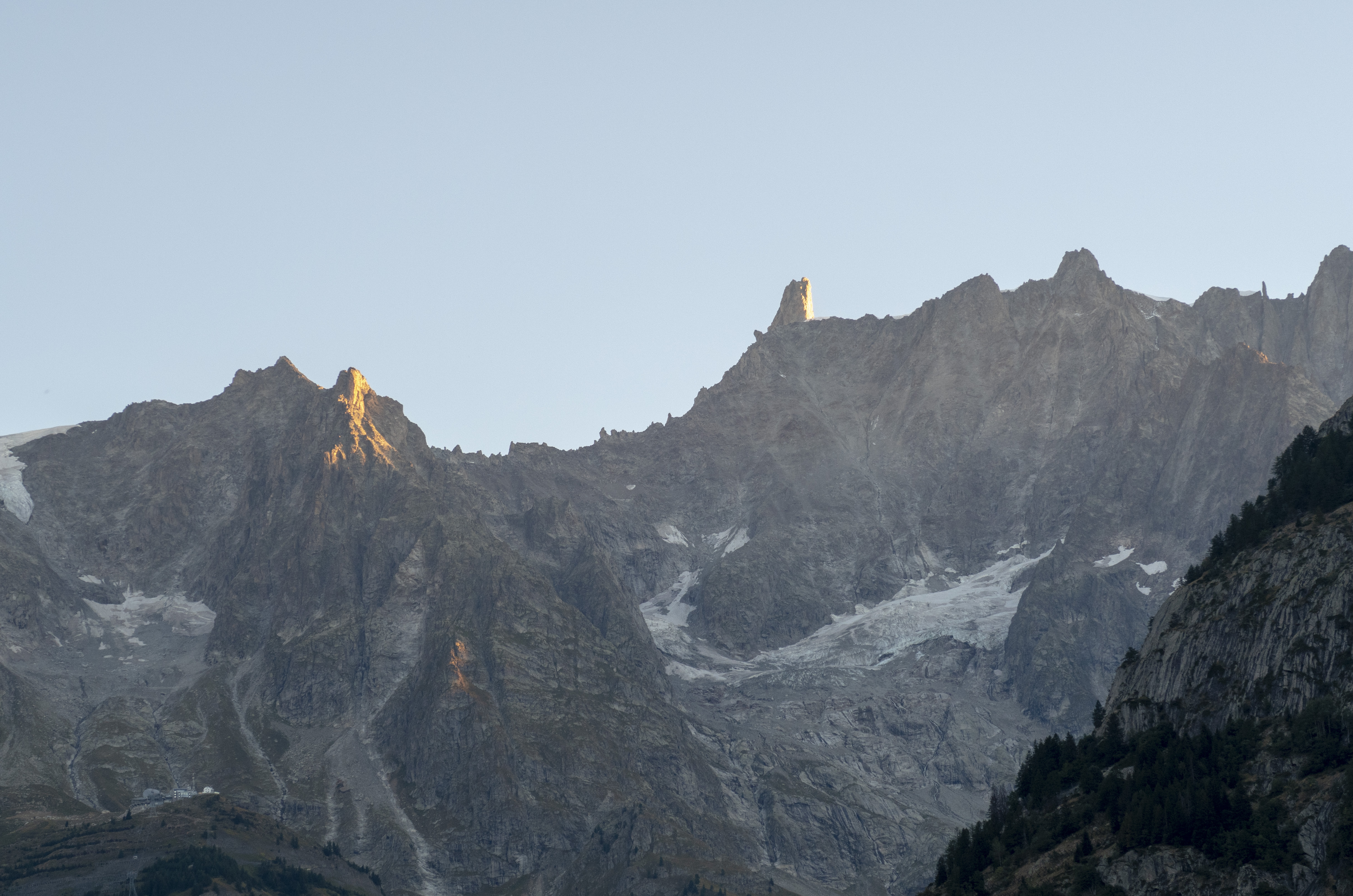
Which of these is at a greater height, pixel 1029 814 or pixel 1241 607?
pixel 1241 607

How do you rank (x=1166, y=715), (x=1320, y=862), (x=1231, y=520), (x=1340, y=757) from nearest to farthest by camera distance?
1. (x=1320, y=862)
2. (x=1340, y=757)
3. (x=1166, y=715)
4. (x=1231, y=520)

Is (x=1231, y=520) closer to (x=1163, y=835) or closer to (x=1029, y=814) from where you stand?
(x=1029, y=814)

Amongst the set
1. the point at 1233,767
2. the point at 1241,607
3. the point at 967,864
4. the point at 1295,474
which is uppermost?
the point at 1295,474

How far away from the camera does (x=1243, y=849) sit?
124m

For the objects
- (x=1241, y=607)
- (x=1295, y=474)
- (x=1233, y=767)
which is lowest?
(x=1233, y=767)

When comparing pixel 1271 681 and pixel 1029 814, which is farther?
pixel 1029 814

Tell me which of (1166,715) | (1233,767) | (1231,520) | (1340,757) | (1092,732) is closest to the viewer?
(1340,757)

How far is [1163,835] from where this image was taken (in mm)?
131500

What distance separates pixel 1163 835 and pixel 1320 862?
50.9 ft

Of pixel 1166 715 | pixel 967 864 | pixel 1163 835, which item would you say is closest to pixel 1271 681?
pixel 1166 715

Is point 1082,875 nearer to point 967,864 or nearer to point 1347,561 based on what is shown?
point 967,864

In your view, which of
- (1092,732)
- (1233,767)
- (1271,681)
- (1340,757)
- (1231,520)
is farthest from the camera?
(1231,520)

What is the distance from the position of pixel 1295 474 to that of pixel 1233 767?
173 ft

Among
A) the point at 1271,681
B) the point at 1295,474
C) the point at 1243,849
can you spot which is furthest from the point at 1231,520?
the point at 1243,849
